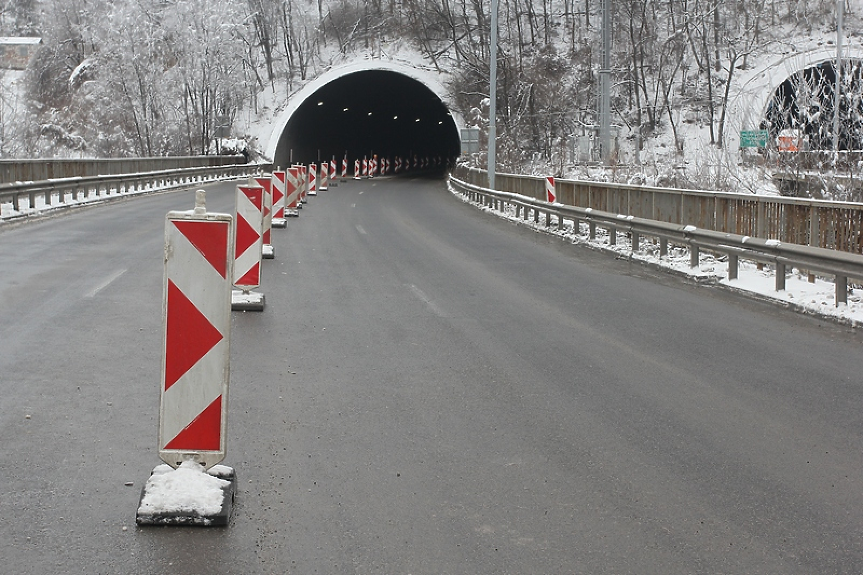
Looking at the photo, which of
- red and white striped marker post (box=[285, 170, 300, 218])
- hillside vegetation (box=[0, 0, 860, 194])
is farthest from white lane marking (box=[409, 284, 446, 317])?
hillside vegetation (box=[0, 0, 860, 194])

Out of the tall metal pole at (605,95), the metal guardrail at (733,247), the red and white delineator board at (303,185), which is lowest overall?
the metal guardrail at (733,247)

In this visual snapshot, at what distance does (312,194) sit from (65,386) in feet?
114

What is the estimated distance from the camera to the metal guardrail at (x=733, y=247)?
1178cm

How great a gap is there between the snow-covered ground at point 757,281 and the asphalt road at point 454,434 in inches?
25.1

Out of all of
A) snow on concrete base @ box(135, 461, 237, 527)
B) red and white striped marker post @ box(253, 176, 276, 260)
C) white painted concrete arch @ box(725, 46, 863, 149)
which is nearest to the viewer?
snow on concrete base @ box(135, 461, 237, 527)

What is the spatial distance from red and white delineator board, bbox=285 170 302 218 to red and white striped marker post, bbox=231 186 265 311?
51.8 ft

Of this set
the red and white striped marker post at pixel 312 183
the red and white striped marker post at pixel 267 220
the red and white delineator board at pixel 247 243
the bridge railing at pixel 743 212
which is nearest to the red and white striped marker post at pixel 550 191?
the bridge railing at pixel 743 212

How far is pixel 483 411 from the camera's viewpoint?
7020mm

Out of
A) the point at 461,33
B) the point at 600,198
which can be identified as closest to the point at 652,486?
the point at 600,198

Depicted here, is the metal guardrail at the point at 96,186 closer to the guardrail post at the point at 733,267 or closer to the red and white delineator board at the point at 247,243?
the red and white delineator board at the point at 247,243

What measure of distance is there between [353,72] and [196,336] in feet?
185

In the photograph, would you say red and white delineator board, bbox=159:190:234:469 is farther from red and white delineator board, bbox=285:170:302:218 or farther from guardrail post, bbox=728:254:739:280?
red and white delineator board, bbox=285:170:302:218

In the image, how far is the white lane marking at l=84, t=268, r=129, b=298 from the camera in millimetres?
12062

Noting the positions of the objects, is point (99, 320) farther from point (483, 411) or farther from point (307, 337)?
point (483, 411)
